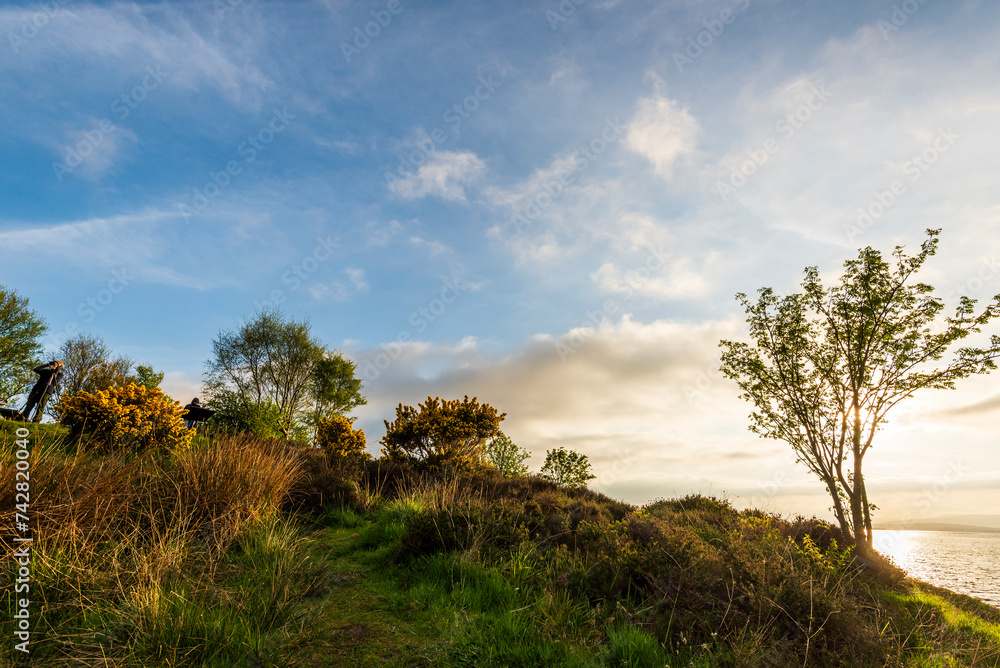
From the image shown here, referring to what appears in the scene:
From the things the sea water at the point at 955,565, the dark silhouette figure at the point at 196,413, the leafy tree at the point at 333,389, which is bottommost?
the sea water at the point at 955,565

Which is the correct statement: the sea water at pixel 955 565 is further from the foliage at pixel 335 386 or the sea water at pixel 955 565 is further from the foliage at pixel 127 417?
the foliage at pixel 335 386

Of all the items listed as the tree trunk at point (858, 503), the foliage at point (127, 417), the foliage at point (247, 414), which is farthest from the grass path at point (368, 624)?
the foliage at point (247, 414)

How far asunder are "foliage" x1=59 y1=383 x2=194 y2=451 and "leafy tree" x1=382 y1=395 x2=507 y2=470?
253 inches

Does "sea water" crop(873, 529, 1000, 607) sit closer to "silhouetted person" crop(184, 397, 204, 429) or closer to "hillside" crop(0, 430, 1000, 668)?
"hillside" crop(0, 430, 1000, 668)

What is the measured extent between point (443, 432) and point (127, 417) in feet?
28.7

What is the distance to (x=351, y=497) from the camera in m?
9.98

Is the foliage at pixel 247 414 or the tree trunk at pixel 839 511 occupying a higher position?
the foliage at pixel 247 414

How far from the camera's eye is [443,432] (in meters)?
15.7

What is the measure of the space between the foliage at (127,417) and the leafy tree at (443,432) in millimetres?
6420

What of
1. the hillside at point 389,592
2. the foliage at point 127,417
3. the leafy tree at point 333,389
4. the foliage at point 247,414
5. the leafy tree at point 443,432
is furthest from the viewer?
the leafy tree at point 333,389

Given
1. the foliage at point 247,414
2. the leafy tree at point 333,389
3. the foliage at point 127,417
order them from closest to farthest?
1. the foliage at point 127,417
2. the foliage at point 247,414
3. the leafy tree at point 333,389

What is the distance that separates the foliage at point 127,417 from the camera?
1052cm

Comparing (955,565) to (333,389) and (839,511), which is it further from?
(333,389)

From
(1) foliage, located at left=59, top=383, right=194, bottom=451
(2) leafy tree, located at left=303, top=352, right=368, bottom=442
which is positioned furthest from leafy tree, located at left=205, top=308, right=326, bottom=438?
(1) foliage, located at left=59, top=383, right=194, bottom=451
